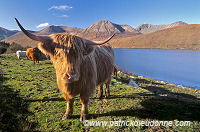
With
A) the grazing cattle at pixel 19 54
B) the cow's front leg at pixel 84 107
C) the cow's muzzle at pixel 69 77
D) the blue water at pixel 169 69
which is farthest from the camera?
the blue water at pixel 169 69

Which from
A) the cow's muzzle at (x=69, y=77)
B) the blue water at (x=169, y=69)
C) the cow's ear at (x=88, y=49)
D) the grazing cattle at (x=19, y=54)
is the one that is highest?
the grazing cattle at (x=19, y=54)

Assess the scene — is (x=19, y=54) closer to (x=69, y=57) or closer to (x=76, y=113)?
(x=76, y=113)

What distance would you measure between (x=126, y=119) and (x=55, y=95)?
340 cm

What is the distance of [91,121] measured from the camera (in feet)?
12.4

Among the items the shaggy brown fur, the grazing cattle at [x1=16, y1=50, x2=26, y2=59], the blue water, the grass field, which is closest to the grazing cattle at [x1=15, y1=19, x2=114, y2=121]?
the shaggy brown fur

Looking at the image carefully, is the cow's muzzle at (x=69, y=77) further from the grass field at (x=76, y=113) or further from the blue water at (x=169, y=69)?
the blue water at (x=169, y=69)

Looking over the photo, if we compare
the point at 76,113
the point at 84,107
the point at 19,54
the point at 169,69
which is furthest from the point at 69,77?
the point at 169,69

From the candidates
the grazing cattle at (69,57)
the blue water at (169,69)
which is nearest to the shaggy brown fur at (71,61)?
the grazing cattle at (69,57)

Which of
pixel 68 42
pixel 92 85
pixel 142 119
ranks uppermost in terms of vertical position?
pixel 68 42

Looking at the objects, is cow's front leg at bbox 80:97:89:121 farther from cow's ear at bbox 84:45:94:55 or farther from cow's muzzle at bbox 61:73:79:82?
cow's ear at bbox 84:45:94:55

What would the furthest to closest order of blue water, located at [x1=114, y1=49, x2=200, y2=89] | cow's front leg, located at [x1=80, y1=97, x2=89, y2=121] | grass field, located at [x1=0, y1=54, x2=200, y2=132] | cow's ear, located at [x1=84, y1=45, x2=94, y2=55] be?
blue water, located at [x1=114, y1=49, x2=200, y2=89] < cow's front leg, located at [x1=80, y1=97, x2=89, y2=121] < grass field, located at [x1=0, y1=54, x2=200, y2=132] < cow's ear, located at [x1=84, y1=45, x2=94, y2=55]

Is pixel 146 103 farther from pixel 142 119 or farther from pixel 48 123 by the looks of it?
pixel 48 123

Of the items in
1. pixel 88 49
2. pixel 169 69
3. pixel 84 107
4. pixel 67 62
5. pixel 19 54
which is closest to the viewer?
pixel 67 62

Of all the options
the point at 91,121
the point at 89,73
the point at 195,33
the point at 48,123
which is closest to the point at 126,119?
the point at 91,121
